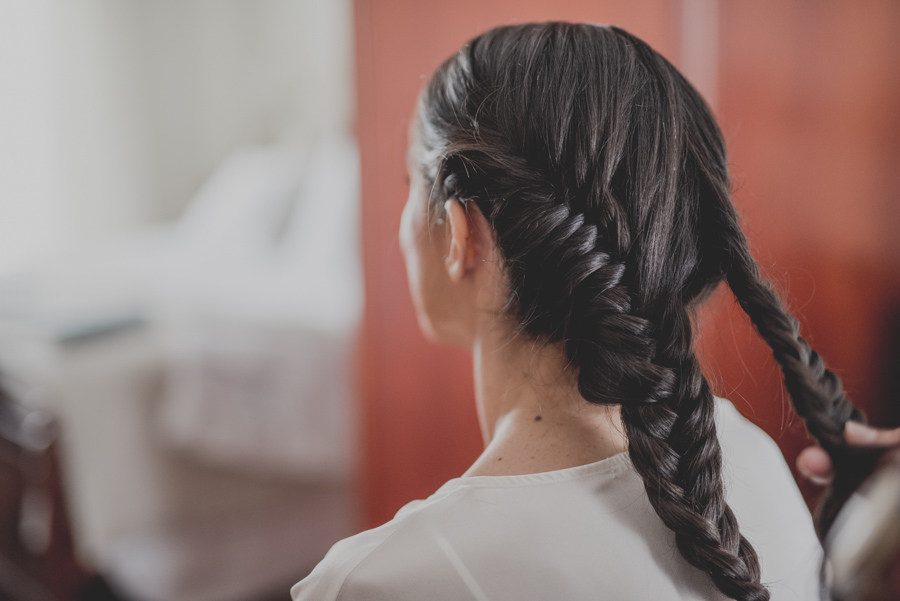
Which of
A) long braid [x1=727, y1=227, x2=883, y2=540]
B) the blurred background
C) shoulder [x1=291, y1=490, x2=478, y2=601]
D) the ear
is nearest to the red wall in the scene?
the blurred background

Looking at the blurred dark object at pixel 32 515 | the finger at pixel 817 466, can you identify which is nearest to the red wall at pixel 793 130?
the finger at pixel 817 466

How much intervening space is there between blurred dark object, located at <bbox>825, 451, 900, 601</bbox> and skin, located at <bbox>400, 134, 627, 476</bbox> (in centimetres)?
20

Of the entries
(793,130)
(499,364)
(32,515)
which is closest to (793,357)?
(499,364)

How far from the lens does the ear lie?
2.23ft

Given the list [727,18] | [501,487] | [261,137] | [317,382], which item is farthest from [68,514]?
[261,137]

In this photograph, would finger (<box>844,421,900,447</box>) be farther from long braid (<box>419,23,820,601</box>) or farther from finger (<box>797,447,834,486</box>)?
long braid (<box>419,23,820,601</box>)

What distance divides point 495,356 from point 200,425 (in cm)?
130

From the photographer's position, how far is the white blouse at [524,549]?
0.54m

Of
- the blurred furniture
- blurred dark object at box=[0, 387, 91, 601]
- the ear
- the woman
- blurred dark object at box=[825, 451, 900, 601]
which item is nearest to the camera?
blurred dark object at box=[825, 451, 900, 601]

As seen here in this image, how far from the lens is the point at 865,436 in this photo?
29.0 inches

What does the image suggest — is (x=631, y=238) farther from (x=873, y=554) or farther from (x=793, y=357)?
(x=873, y=554)

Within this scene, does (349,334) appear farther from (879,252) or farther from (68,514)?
(879,252)

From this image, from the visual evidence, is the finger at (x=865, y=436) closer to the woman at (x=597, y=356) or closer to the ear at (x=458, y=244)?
the woman at (x=597, y=356)

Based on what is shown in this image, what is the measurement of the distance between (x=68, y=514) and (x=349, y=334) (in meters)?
0.84
